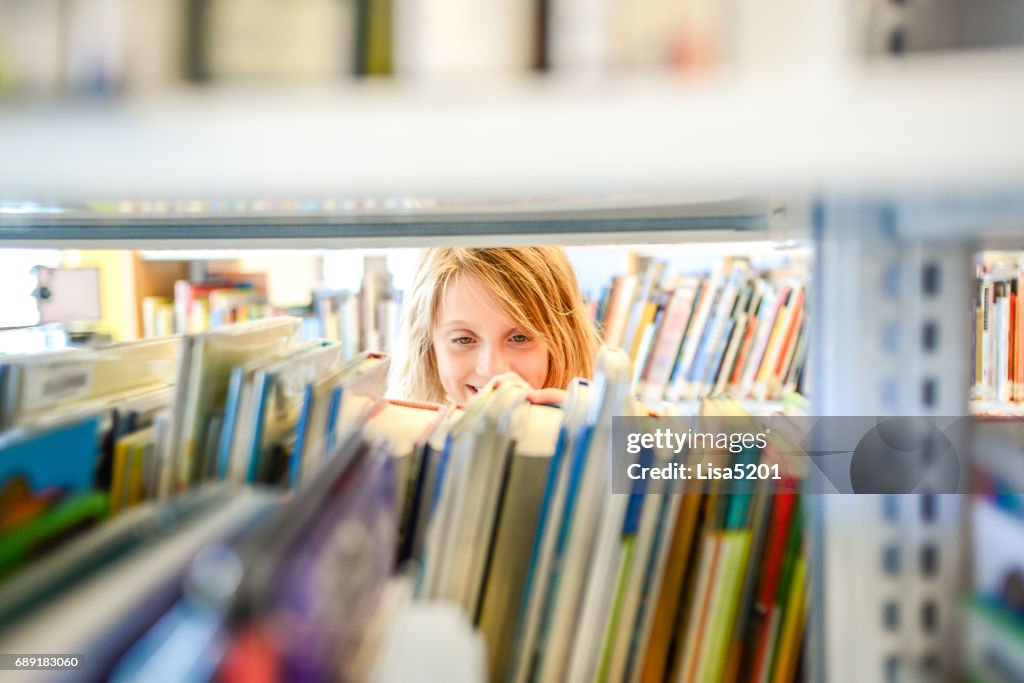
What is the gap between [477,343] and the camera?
1.39m

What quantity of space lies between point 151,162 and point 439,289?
1.13m

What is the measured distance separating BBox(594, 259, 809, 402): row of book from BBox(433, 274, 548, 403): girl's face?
0.70m

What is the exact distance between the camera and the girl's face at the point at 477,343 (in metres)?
1.34

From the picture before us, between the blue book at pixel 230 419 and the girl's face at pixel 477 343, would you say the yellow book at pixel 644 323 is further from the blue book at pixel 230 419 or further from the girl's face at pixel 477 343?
the blue book at pixel 230 419

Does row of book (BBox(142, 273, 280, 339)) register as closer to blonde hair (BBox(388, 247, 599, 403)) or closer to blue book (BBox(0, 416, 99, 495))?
blonde hair (BBox(388, 247, 599, 403))

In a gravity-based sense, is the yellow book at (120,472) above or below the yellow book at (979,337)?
below

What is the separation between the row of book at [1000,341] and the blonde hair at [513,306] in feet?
5.19

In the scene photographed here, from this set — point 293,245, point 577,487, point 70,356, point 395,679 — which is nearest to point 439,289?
point 293,245

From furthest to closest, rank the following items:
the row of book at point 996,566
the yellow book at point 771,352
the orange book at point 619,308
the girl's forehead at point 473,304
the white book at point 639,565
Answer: the orange book at point 619,308 → the yellow book at point 771,352 → the girl's forehead at point 473,304 → the white book at point 639,565 → the row of book at point 996,566

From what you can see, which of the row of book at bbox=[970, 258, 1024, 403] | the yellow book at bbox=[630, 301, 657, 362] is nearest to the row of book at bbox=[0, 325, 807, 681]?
the yellow book at bbox=[630, 301, 657, 362]

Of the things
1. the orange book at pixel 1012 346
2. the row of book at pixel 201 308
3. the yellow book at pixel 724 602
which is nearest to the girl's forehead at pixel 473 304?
the yellow book at pixel 724 602

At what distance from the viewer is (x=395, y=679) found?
13.8 inches

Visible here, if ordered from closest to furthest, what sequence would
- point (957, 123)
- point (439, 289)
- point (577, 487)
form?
point (957, 123), point (577, 487), point (439, 289)

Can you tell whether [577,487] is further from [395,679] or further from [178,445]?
[178,445]
